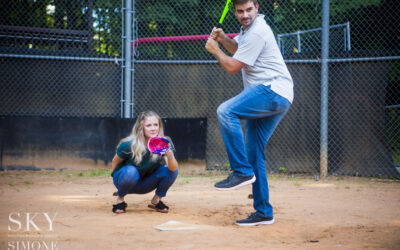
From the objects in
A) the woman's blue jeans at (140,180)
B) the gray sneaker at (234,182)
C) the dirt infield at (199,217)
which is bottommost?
the dirt infield at (199,217)

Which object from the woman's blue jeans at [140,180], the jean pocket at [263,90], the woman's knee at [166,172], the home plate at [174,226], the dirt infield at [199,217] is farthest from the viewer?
the woman's knee at [166,172]

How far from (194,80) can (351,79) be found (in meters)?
3.01

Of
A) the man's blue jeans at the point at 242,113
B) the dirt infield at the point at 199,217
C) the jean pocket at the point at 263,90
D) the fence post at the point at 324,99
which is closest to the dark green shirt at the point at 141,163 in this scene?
the dirt infield at the point at 199,217

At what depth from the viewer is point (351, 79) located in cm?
766

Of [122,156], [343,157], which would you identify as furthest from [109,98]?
[343,157]

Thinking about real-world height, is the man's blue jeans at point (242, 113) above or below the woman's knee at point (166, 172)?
above

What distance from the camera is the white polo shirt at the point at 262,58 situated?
354cm

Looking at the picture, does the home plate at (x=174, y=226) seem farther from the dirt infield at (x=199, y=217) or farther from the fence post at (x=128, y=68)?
the fence post at (x=128, y=68)

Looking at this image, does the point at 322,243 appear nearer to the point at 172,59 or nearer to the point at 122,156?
the point at 122,156

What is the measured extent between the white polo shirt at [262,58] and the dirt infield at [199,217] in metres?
1.27

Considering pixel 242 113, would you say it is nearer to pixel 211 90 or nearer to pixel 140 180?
pixel 140 180

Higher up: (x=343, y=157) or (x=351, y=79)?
(x=351, y=79)

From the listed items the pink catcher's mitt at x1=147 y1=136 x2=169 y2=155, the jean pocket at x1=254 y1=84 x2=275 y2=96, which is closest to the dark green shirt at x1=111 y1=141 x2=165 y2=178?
the pink catcher's mitt at x1=147 y1=136 x2=169 y2=155

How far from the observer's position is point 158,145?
12.2ft
